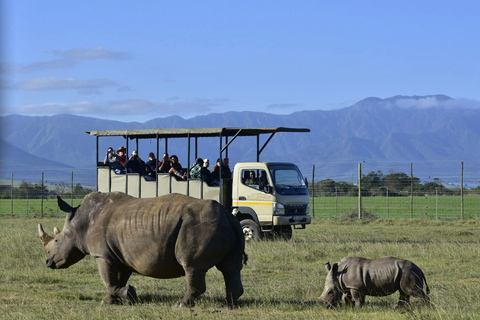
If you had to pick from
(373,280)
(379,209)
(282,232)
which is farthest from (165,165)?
(379,209)

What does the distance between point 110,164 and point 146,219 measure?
38.9ft

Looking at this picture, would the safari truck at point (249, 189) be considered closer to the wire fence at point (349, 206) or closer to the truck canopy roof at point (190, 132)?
the truck canopy roof at point (190, 132)

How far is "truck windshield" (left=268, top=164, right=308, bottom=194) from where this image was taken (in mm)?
22047

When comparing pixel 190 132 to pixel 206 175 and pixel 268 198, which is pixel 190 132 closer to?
pixel 206 175

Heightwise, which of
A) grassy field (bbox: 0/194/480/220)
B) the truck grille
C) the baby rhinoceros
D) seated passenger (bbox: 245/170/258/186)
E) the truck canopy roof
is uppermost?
the truck canopy roof

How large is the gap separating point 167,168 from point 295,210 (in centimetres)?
381

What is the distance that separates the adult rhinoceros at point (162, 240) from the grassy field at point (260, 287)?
436mm

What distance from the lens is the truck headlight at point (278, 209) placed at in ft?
71.3

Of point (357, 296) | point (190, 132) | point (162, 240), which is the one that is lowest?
point (357, 296)

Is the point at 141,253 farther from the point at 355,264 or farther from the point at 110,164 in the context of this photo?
the point at 110,164

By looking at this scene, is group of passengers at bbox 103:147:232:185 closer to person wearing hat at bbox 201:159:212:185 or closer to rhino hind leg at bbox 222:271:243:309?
person wearing hat at bbox 201:159:212:185

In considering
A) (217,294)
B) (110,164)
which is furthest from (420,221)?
(217,294)

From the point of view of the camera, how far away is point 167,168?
22.6 m

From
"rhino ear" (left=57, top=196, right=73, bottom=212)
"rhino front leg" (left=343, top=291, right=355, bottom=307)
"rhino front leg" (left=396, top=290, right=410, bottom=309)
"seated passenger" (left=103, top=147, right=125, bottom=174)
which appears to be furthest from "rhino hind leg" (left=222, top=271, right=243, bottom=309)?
"seated passenger" (left=103, top=147, right=125, bottom=174)
